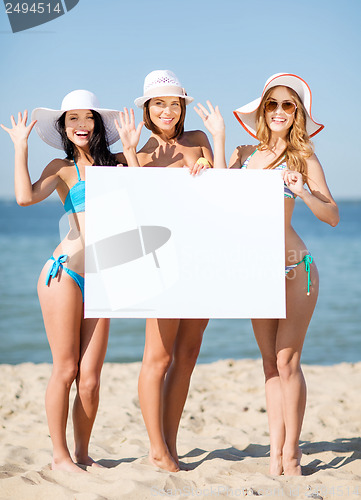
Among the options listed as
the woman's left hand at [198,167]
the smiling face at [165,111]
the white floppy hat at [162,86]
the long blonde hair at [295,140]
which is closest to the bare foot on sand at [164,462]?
the woman's left hand at [198,167]

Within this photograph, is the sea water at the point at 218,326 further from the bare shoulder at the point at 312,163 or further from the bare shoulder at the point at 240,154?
the bare shoulder at the point at 312,163

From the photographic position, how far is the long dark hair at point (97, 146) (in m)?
3.31

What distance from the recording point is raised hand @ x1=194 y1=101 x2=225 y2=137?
3.14 meters

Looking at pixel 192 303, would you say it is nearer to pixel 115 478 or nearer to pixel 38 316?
pixel 115 478

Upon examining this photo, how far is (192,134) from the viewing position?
11.4 feet

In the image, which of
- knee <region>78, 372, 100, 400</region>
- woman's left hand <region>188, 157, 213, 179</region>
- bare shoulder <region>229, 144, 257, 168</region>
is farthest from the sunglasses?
knee <region>78, 372, 100, 400</region>

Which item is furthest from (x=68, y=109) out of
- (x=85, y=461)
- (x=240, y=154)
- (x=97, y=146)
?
(x=85, y=461)

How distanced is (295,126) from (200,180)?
62 centimetres

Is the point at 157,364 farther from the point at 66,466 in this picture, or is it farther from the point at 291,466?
the point at 291,466

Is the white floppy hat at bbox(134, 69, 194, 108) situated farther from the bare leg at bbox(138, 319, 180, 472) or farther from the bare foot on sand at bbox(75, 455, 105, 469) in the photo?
the bare foot on sand at bbox(75, 455, 105, 469)

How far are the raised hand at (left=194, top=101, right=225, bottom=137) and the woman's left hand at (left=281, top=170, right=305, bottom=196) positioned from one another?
1.31 ft

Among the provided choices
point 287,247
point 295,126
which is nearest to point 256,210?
point 287,247

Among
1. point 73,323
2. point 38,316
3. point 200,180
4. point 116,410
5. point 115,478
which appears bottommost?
point 38,316

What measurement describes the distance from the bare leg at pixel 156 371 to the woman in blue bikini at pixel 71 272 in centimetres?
28
